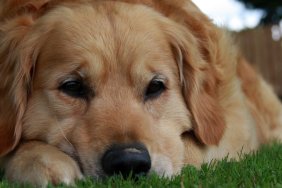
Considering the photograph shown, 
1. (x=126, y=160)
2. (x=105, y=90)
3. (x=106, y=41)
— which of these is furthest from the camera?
(x=106, y=41)

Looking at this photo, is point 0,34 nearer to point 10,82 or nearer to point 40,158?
point 10,82

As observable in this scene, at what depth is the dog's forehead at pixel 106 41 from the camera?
177 inches

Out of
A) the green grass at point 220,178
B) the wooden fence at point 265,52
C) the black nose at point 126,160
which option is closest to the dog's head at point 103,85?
the black nose at point 126,160

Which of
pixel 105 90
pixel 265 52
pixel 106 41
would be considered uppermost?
pixel 106 41

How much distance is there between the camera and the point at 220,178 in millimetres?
4047

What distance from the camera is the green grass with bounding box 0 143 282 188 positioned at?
12.7 feet

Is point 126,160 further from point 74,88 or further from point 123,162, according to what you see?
point 74,88

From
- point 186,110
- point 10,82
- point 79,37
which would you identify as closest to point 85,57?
point 79,37

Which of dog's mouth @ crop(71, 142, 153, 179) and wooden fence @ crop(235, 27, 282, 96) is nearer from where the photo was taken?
dog's mouth @ crop(71, 142, 153, 179)

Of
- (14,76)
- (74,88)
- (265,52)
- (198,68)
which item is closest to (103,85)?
(74,88)

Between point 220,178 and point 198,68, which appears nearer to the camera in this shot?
point 220,178

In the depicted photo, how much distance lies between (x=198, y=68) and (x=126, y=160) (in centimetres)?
138

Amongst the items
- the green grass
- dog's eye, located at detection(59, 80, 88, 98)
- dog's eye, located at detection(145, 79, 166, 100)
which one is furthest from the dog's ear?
dog's eye, located at detection(59, 80, 88, 98)

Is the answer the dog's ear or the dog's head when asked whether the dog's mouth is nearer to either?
the dog's head
